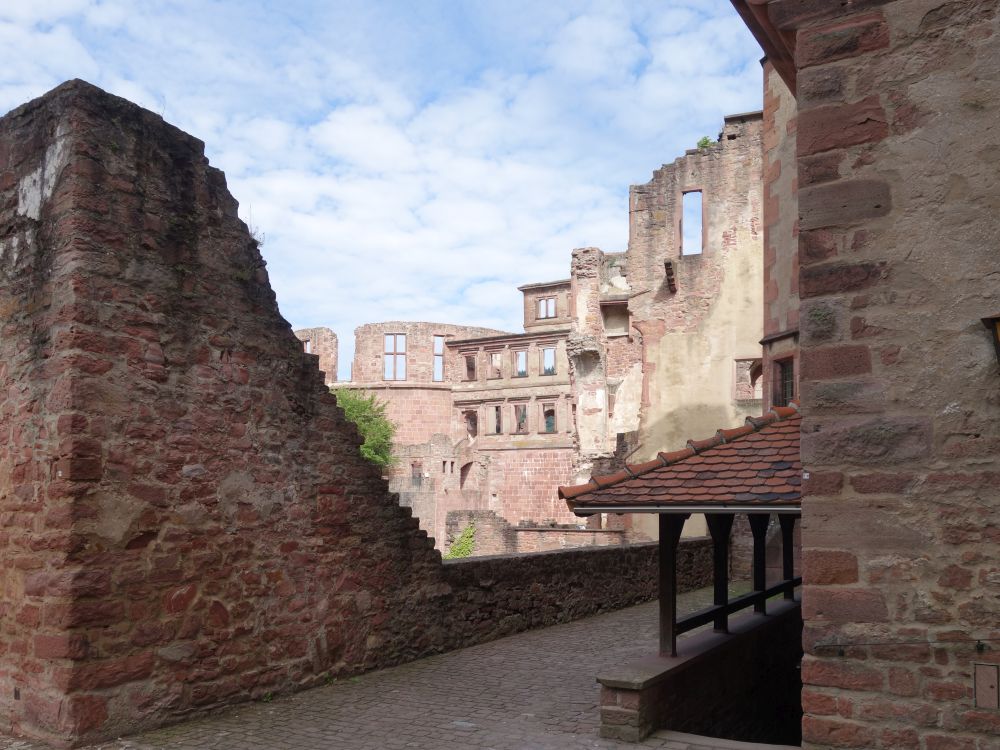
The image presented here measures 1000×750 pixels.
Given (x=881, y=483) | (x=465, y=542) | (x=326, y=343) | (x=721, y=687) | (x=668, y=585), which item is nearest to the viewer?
(x=881, y=483)

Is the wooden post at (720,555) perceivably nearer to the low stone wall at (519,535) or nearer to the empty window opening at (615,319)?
the low stone wall at (519,535)

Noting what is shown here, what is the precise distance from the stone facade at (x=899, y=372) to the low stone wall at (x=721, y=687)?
5.04 feet

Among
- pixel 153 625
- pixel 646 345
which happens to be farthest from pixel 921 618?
pixel 646 345

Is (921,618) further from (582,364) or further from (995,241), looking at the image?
(582,364)

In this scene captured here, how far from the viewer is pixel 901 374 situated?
14.3ft

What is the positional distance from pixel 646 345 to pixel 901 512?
58.8ft

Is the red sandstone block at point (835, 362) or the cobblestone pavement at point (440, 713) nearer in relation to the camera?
the red sandstone block at point (835, 362)

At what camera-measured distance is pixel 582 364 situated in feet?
85.7

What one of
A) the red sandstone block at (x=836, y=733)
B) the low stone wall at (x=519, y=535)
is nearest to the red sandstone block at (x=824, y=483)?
the red sandstone block at (x=836, y=733)

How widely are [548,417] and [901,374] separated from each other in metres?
38.9

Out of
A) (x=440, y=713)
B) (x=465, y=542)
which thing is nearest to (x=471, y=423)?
(x=465, y=542)

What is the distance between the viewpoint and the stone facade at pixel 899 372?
415cm

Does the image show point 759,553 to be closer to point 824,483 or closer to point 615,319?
point 824,483

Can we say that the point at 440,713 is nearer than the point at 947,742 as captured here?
No
